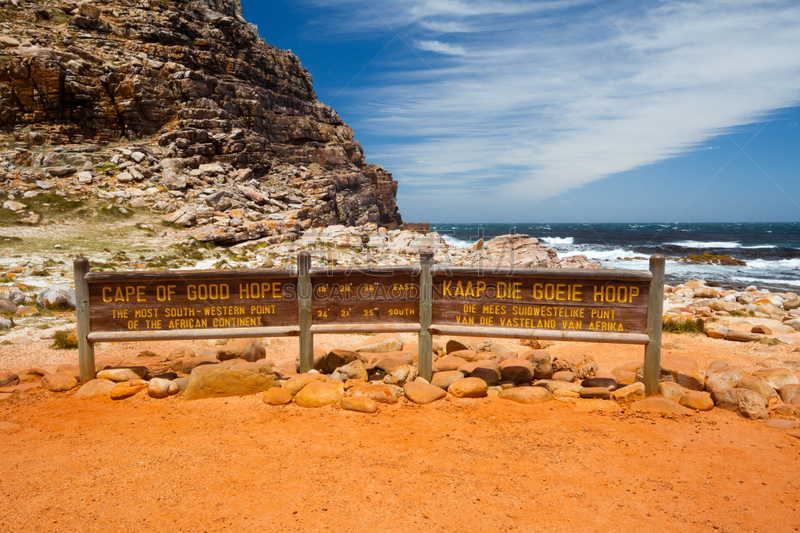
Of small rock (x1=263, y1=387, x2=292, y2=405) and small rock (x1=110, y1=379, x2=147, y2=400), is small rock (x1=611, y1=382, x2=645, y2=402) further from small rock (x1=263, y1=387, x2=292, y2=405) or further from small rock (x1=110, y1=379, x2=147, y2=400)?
small rock (x1=110, y1=379, x2=147, y2=400)

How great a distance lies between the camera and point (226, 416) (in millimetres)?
4902

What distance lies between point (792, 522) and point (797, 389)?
2816 millimetres

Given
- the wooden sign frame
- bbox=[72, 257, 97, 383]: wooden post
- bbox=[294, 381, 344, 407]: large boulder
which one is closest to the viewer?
bbox=[294, 381, 344, 407]: large boulder

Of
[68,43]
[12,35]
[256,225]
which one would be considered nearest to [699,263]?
[256,225]

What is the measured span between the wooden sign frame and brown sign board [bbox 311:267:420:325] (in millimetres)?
14

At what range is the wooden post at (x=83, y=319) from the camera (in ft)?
19.1

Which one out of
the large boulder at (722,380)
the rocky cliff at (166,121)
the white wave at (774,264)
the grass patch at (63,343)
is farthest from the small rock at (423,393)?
the white wave at (774,264)

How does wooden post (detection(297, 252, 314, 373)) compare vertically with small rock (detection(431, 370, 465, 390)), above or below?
above

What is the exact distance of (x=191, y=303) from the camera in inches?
235

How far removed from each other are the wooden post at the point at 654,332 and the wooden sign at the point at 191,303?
183 inches

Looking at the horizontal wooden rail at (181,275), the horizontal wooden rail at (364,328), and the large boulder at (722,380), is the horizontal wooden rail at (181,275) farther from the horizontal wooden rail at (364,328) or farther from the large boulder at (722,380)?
the large boulder at (722,380)

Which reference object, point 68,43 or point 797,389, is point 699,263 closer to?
point 797,389

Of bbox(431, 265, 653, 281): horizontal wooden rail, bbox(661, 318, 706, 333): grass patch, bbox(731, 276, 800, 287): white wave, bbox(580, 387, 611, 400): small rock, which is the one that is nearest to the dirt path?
bbox(580, 387, 611, 400): small rock

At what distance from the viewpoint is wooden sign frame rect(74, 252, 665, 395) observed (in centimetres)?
569
